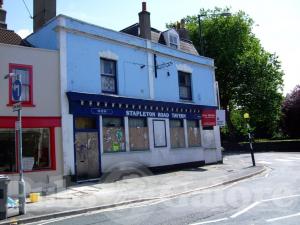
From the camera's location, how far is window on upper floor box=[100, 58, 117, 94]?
64.4 ft

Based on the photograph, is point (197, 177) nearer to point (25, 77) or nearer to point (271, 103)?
point (25, 77)

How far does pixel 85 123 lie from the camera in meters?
18.3

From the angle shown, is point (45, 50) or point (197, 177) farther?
point (197, 177)

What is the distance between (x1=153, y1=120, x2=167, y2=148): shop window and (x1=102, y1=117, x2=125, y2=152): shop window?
2405 millimetres

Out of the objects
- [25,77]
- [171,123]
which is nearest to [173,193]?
[25,77]

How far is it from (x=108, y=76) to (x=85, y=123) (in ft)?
9.42

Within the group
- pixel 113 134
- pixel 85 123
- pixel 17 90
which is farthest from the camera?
pixel 113 134

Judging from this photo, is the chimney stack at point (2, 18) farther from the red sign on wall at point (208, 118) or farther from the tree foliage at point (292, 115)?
the tree foliage at point (292, 115)

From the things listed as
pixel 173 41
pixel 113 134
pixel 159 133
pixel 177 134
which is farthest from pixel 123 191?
pixel 173 41

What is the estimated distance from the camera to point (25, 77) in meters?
16.6

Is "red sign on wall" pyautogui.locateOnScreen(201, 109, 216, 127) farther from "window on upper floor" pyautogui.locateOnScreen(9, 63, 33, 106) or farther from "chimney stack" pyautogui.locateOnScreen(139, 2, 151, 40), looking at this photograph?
"window on upper floor" pyautogui.locateOnScreen(9, 63, 33, 106)

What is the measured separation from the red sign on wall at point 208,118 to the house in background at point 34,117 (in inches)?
426

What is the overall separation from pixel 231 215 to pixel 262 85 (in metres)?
37.0

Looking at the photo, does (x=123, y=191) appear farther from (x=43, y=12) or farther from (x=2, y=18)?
(x=2, y=18)
